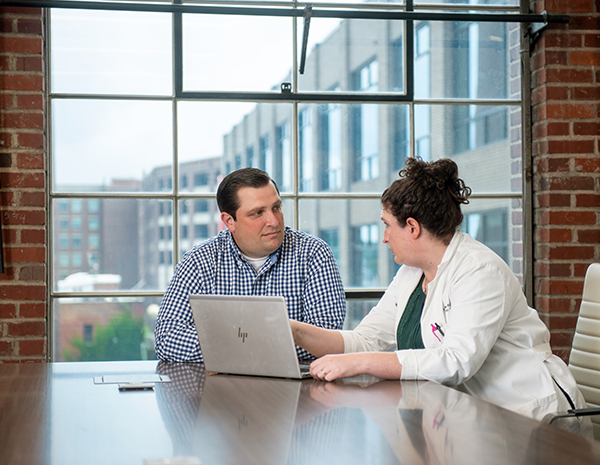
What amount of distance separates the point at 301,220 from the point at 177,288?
86 cm

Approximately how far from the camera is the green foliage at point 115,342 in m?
2.94

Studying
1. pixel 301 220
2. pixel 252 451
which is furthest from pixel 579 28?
pixel 252 451

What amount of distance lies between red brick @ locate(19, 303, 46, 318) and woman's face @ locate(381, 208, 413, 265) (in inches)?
66.0

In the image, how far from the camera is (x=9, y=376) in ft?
6.07

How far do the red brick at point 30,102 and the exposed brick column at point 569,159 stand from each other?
231cm

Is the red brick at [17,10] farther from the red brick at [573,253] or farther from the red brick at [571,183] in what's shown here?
the red brick at [573,253]

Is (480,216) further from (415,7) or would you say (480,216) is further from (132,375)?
(132,375)

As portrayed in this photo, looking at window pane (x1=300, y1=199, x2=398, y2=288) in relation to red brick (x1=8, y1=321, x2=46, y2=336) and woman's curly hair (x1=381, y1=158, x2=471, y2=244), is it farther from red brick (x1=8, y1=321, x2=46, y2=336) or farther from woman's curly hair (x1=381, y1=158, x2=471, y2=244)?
red brick (x1=8, y1=321, x2=46, y2=336)

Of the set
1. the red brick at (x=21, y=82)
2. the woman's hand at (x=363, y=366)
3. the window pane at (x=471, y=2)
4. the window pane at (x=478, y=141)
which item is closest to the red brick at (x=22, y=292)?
the red brick at (x=21, y=82)

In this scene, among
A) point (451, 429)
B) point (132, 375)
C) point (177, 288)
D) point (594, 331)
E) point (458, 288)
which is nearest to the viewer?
point (451, 429)

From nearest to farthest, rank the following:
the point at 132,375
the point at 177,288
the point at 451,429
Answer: the point at 451,429, the point at 132,375, the point at 177,288

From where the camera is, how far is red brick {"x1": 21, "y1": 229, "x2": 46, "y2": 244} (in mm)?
2768

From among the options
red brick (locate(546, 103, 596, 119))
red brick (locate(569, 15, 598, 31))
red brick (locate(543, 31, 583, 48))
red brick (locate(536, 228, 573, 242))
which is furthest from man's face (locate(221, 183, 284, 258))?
red brick (locate(569, 15, 598, 31))

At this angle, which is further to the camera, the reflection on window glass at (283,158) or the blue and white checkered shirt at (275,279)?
the reflection on window glass at (283,158)
